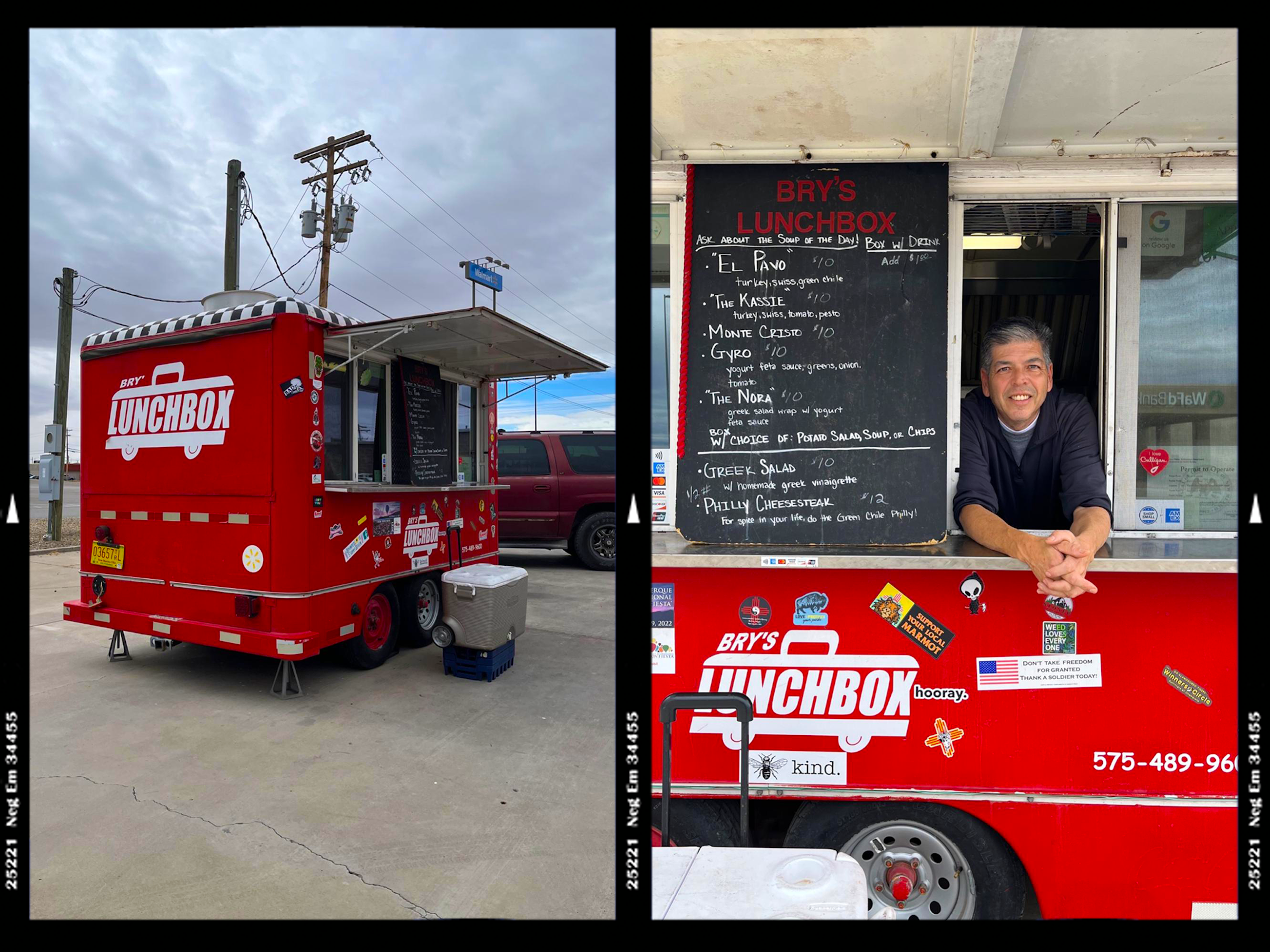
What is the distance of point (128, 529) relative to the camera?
5582mm

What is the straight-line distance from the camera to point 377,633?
584 cm

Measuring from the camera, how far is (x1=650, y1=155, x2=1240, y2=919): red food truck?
Result: 93.0 inches

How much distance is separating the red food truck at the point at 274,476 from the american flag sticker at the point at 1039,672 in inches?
143

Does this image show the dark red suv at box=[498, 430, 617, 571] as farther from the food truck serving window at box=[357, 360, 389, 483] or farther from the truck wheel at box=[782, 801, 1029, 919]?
the truck wheel at box=[782, 801, 1029, 919]

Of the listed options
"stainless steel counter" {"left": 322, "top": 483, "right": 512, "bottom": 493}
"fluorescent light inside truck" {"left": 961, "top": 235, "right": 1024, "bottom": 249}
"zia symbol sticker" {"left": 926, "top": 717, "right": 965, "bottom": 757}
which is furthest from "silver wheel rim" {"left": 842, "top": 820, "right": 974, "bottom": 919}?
"stainless steel counter" {"left": 322, "top": 483, "right": 512, "bottom": 493}

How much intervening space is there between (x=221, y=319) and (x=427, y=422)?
1856 mm

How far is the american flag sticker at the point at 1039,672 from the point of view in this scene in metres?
2.38

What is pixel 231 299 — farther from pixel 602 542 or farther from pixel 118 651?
pixel 602 542

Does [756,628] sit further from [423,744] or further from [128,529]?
[128,529]

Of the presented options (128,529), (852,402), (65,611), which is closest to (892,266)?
(852,402)

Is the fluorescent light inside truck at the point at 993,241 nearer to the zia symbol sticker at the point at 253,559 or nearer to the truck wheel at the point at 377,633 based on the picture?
the zia symbol sticker at the point at 253,559

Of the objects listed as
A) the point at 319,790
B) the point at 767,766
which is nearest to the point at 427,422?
the point at 319,790

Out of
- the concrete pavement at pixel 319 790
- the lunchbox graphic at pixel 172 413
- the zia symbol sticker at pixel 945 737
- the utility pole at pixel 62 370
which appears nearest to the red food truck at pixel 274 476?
the lunchbox graphic at pixel 172 413
